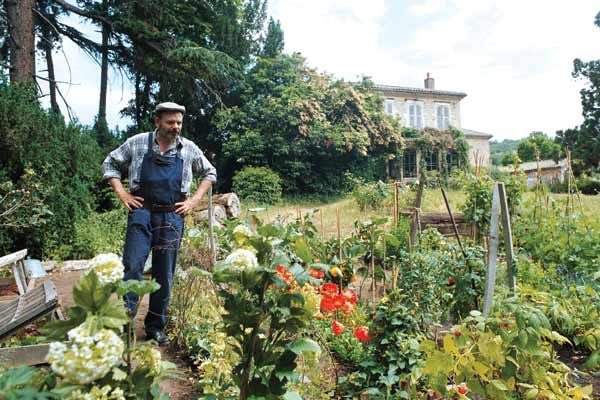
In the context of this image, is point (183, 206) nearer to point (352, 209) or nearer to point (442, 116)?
point (352, 209)

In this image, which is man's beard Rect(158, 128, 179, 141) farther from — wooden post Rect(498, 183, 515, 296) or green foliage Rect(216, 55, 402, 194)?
green foliage Rect(216, 55, 402, 194)

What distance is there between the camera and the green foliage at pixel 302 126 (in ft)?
51.2

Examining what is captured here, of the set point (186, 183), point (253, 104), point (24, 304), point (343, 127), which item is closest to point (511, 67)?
point (343, 127)

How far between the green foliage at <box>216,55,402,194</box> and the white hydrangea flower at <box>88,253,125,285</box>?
1438 centimetres

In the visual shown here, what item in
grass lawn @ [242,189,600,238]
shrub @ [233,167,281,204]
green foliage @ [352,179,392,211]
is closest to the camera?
grass lawn @ [242,189,600,238]

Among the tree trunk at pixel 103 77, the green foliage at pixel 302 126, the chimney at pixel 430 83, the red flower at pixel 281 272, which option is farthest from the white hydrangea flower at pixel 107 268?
the chimney at pixel 430 83

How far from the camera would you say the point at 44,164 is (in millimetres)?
5965

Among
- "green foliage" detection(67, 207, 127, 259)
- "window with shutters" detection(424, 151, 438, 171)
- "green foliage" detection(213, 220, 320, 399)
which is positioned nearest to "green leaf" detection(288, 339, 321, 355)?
"green foliage" detection(213, 220, 320, 399)

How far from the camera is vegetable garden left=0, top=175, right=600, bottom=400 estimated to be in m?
0.87

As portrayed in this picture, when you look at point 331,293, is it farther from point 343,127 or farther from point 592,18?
point 592,18

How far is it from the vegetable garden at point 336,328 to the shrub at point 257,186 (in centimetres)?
965

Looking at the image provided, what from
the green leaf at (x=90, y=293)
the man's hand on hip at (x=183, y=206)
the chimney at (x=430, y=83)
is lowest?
the green leaf at (x=90, y=293)

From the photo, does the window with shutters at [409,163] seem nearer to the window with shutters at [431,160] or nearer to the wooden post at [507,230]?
the window with shutters at [431,160]

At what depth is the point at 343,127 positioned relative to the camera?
16.2 meters
